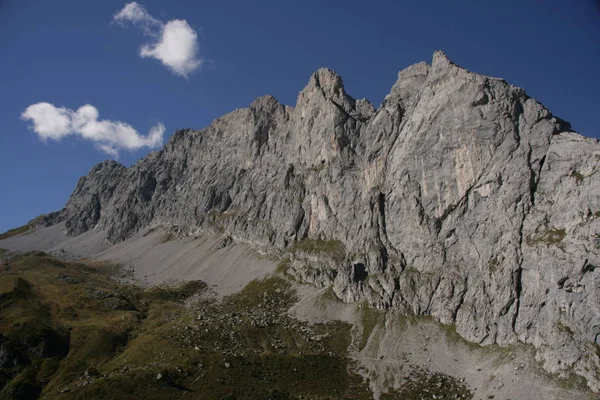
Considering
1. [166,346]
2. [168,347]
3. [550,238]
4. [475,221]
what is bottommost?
[168,347]

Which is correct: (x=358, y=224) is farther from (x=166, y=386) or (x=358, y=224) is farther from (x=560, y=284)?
(x=166, y=386)

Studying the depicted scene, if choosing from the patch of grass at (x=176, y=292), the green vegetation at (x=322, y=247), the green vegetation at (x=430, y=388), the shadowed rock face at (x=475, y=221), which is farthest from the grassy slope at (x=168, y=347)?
the shadowed rock face at (x=475, y=221)

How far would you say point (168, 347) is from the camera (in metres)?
120

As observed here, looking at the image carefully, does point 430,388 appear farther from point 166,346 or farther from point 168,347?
point 166,346

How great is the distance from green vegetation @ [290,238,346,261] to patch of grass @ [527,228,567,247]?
6735 centimetres

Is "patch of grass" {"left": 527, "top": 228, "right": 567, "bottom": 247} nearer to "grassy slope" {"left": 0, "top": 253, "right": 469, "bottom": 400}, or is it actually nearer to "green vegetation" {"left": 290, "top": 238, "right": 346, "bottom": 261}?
"grassy slope" {"left": 0, "top": 253, "right": 469, "bottom": 400}

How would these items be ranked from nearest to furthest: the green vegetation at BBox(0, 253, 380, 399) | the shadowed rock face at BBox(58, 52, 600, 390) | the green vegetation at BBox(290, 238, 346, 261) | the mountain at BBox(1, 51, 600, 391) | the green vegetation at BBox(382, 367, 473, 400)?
the green vegetation at BBox(382, 367, 473, 400)
the green vegetation at BBox(0, 253, 380, 399)
the shadowed rock face at BBox(58, 52, 600, 390)
the mountain at BBox(1, 51, 600, 391)
the green vegetation at BBox(290, 238, 346, 261)

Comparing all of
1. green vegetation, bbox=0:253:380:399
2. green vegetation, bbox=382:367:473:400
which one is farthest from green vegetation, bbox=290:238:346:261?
green vegetation, bbox=382:367:473:400

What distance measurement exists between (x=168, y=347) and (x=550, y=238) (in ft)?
362

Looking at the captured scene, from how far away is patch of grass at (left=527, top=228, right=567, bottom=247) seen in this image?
4564 inches

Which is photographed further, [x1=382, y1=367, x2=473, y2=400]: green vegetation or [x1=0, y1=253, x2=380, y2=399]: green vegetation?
[x1=0, y1=253, x2=380, y2=399]: green vegetation

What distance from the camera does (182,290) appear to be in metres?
177

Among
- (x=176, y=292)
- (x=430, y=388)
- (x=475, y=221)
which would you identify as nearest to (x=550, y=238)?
(x=475, y=221)

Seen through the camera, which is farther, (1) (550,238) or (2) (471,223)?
(2) (471,223)
